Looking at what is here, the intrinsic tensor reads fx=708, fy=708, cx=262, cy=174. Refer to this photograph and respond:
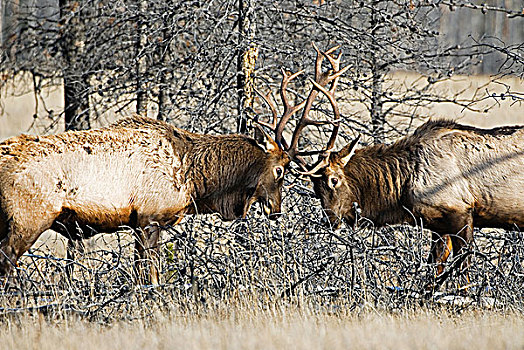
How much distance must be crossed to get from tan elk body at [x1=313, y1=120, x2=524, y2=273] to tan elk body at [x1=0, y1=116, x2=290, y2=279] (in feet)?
2.36

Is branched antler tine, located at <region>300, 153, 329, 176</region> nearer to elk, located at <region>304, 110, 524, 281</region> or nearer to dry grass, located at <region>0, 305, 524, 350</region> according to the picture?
elk, located at <region>304, 110, 524, 281</region>

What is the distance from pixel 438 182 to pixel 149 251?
2.94 m

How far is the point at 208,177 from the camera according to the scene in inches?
289

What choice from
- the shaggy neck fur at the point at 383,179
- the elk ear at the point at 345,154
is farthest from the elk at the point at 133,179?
the shaggy neck fur at the point at 383,179

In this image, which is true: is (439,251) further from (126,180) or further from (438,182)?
(126,180)

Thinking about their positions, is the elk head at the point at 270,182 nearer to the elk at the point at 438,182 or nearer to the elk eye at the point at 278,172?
the elk eye at the point at 278,172

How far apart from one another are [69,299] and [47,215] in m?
0.82

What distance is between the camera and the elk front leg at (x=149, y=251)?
6699mm

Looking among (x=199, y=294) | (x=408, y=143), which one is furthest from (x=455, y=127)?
(x=199, y=294)

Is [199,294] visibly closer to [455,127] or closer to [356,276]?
[356,276]

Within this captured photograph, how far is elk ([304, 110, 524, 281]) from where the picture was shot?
7.07 metres

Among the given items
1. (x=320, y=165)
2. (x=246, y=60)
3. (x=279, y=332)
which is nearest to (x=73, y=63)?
(x=246, y=60)

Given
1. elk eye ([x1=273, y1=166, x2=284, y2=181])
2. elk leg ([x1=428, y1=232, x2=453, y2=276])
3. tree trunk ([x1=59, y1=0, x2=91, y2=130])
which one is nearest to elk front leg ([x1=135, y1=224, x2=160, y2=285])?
elk eye ([x1=273, y1=166, x2=284, y2=181])

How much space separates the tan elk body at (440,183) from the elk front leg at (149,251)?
1.79 m
